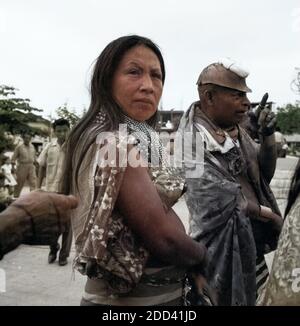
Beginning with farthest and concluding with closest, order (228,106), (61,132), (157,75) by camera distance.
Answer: (61,132) < (228,106) < (157,75)

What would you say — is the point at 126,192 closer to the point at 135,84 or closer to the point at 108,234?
the point at 108,234

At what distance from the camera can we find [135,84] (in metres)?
1.74

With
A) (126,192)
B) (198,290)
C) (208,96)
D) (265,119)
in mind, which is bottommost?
(198,290)

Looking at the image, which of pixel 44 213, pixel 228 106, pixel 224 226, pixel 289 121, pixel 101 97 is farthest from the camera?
pixel 289 121

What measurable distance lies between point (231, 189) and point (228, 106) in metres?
0.57

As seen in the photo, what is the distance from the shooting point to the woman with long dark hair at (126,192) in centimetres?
151

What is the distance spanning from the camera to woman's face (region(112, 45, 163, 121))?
1747 mm

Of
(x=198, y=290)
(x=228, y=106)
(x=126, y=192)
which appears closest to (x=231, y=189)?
(x=228, y=106)

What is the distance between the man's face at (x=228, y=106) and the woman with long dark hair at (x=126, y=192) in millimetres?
1126

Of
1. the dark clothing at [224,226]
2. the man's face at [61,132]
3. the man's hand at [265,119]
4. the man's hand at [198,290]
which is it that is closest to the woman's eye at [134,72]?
the man's hand at [198,290]

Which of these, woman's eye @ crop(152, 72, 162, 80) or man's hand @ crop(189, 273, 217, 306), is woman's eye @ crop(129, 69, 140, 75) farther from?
man's hand @ crop(189, 273, 217, 306)

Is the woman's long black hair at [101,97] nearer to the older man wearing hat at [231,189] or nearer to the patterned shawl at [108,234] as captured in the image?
the patterned shawl at [108,234]

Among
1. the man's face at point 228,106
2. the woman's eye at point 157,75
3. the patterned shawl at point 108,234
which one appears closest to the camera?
the patterned shawl at point 108,234
